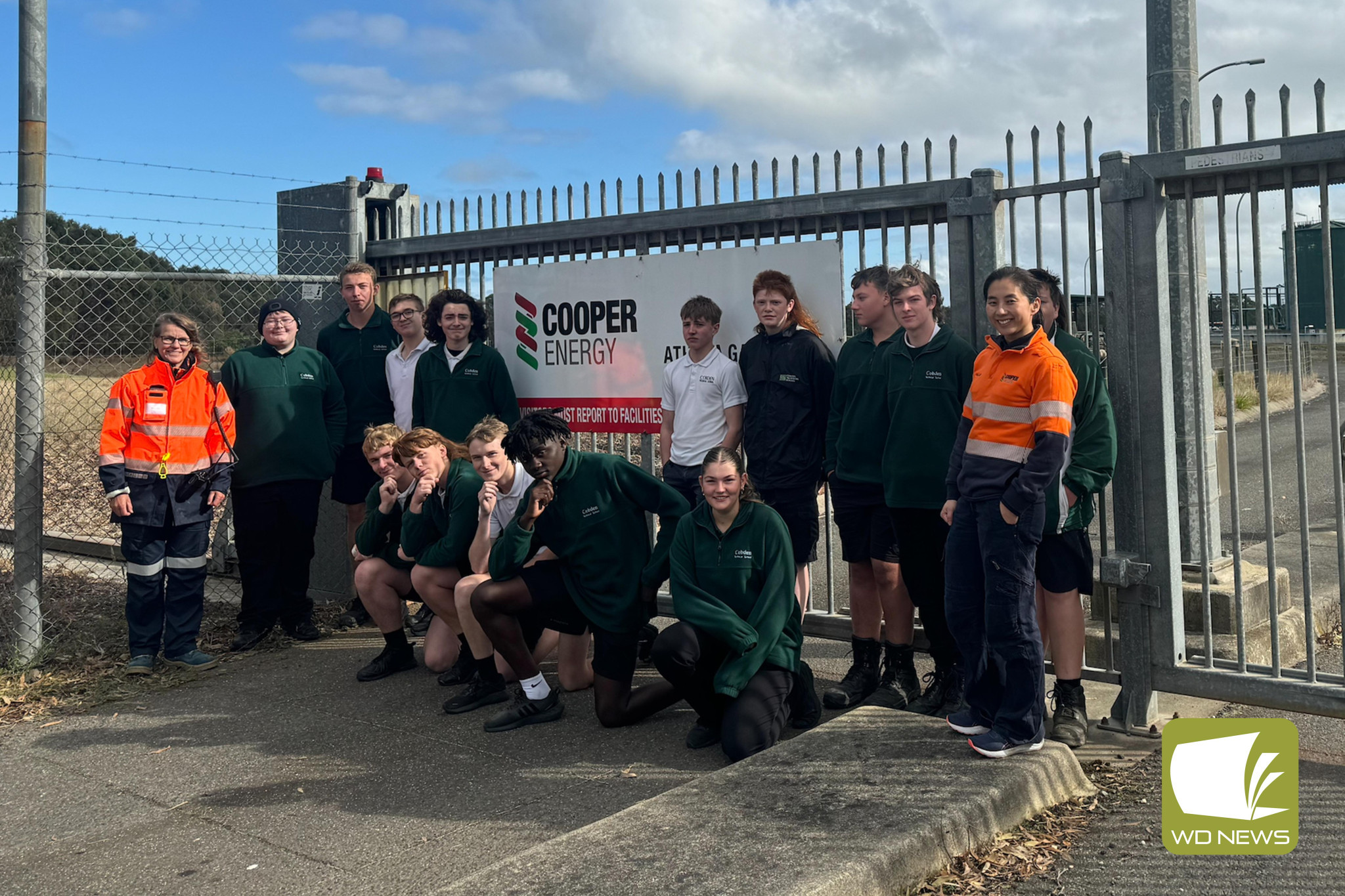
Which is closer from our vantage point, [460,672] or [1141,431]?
[1141,431]

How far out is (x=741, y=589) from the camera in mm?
4859

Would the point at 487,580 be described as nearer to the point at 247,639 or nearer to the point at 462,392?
the point at 462,392

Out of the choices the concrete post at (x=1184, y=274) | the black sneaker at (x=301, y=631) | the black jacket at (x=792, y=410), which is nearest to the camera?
→ the concrete post at (x=1184, y=274)

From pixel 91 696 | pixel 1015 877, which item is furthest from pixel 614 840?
pixel 91 696

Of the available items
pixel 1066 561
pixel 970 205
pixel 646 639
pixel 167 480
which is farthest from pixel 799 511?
pixel 167 480

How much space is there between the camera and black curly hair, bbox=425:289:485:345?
6.80 meters

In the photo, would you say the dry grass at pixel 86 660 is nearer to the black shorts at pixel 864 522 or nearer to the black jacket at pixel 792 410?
the black jacket at pixel 792 410

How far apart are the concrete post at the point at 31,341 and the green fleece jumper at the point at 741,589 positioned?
393 cm

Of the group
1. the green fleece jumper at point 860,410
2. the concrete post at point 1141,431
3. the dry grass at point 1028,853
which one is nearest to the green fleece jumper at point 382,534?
the green fleece jumper at point 860,410

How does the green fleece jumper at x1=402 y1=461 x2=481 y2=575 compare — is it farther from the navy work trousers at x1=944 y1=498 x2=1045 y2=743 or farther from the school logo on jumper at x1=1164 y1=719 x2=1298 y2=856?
the school logo on jumper at x1=1164 y1=719 x2=1298 y2=856

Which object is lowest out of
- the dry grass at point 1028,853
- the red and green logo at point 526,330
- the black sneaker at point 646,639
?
the dry grass at point 1028,853

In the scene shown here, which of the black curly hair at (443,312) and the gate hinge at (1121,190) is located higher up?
the gate hinge at (1121,190)

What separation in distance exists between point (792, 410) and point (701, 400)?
560 millimetres

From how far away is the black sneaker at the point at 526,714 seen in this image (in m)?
5.34
